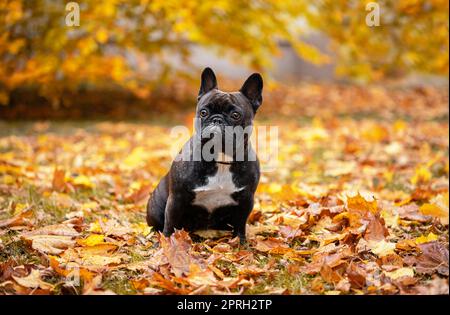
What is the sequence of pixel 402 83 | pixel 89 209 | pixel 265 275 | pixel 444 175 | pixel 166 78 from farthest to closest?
1. pixel 402 83
2. pixel 166 78
3. pixel 444 175
4. pixel 89 209
5. pixel 265 275

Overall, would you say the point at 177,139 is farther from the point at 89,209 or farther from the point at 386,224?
the point at 386,224

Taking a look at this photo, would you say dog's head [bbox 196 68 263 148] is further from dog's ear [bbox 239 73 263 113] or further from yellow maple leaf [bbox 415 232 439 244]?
yellow maple leaf [bbox 415 232 439 244]

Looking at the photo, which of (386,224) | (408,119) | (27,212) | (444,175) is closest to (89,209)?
(27,212)

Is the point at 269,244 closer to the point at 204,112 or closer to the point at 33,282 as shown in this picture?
the point at 204,112

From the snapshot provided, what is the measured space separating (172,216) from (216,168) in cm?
42

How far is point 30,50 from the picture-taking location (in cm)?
904

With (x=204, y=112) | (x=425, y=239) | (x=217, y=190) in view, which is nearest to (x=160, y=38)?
(x=204, y=112)

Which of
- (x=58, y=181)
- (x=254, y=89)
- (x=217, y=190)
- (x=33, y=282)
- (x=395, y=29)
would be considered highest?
(x=395, y=29)

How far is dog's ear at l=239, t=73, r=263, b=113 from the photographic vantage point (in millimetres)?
3471

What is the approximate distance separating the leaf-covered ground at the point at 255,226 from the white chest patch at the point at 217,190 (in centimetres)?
25

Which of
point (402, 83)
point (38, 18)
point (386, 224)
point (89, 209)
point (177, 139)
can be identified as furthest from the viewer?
point (402, 83)

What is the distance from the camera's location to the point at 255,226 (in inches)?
155
